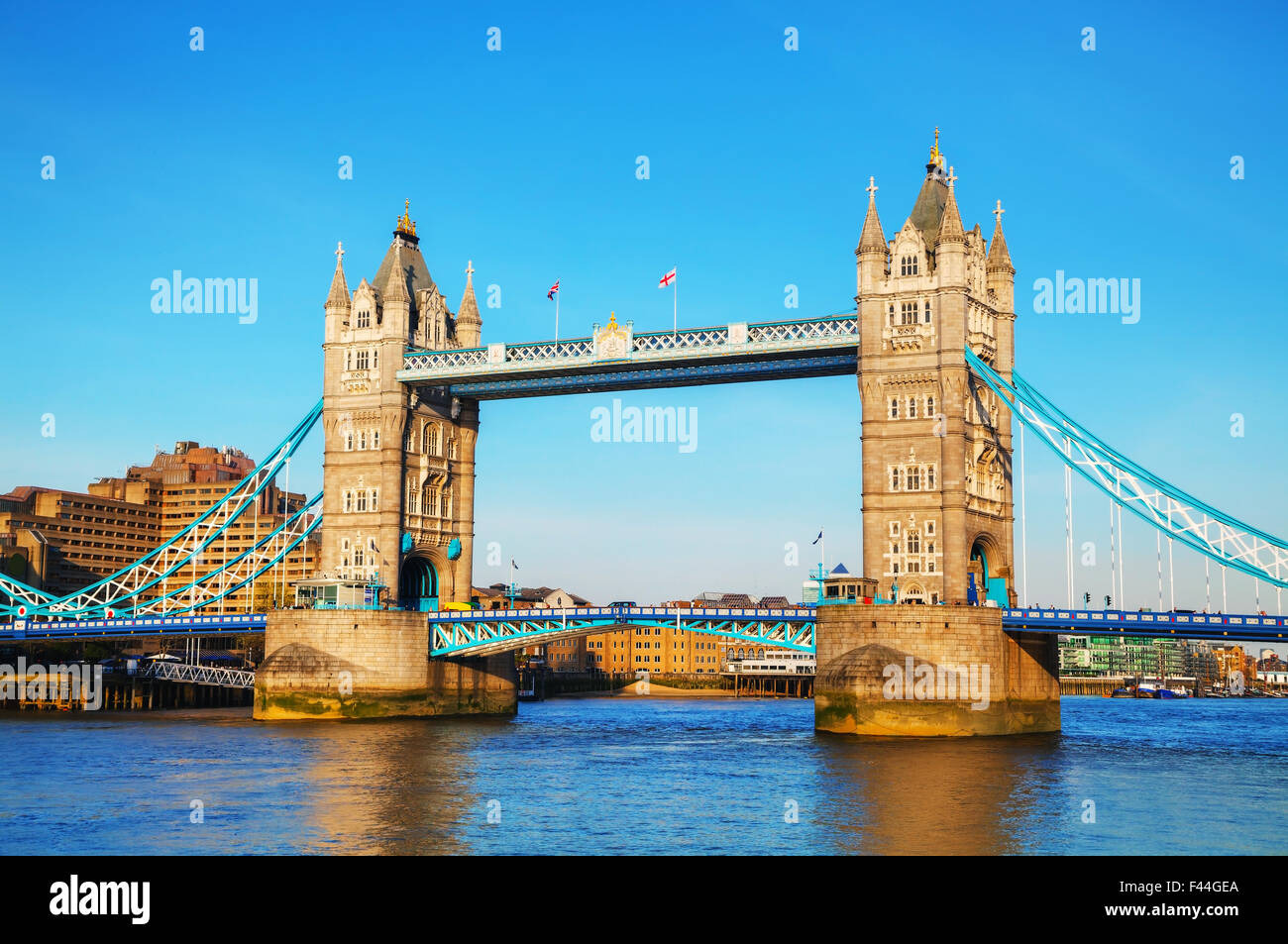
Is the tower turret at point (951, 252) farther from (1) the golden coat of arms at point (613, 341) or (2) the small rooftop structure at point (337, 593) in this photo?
(2) the small rooftop structure at point (337, 593)

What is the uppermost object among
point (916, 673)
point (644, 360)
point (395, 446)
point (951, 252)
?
point (951, 252)

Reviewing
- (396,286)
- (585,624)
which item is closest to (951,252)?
(585,624)

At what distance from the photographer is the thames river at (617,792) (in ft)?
116

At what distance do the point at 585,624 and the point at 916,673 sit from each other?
2336cm

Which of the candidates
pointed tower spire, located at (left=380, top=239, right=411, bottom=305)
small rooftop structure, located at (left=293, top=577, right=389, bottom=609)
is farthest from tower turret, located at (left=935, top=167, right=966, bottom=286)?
small rooftop structure, located at (left=293, top=577, right=389, bottom=609)

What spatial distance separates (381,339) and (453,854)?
58503mm

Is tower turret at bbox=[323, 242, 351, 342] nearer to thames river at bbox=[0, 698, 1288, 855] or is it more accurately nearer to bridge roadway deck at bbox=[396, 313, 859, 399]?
bridge roadway deck at bbox=[396, 313, 859, 399]

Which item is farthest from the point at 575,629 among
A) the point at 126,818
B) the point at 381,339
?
the point at 126,818

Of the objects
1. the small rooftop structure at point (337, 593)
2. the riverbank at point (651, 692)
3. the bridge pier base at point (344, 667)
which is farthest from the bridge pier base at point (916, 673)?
the riverbank at point (651, 692)

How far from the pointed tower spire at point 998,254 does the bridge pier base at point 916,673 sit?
2060 centimetres

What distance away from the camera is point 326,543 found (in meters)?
88.1

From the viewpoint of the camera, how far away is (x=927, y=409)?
233ft

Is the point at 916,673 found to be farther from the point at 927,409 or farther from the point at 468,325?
the point at 468,325
